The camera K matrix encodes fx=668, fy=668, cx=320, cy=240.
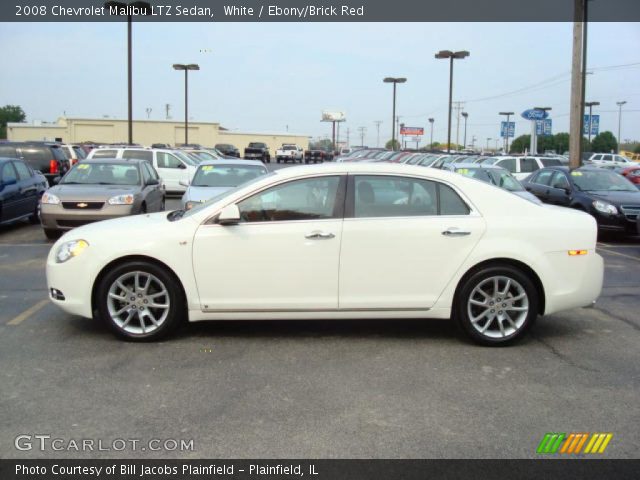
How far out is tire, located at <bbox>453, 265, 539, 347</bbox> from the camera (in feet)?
18.3

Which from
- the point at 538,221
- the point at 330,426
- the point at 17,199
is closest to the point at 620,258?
the point at 538,221

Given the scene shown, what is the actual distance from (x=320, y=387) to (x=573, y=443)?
5.48 feet

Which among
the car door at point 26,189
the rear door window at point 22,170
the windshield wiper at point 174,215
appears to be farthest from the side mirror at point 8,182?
the windshield wiper at point 174,215

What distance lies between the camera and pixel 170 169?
22109 millimetres

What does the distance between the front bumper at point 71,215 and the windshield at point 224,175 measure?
5.66 feet

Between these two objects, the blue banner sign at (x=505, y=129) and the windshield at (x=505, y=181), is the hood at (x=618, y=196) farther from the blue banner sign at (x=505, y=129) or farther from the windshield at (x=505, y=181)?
the blue banner sign at (x=505, y=129)

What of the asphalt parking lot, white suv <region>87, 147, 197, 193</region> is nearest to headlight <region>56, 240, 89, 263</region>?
the asphalt parking lot

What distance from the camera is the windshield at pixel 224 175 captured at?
1285 centimetres

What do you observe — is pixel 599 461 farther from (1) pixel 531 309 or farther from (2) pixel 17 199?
(2) pixel 17 199

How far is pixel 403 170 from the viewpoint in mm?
5770

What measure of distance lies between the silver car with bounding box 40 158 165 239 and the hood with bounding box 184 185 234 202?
0.97 meters

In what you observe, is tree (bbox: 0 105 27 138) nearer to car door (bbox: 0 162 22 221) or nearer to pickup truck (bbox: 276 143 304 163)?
pickup truck (bbox: 276 143 304 163)

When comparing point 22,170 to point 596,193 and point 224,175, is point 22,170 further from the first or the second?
point 596,193

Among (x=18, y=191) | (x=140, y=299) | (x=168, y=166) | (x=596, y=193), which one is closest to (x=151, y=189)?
(x=18, y=191)
